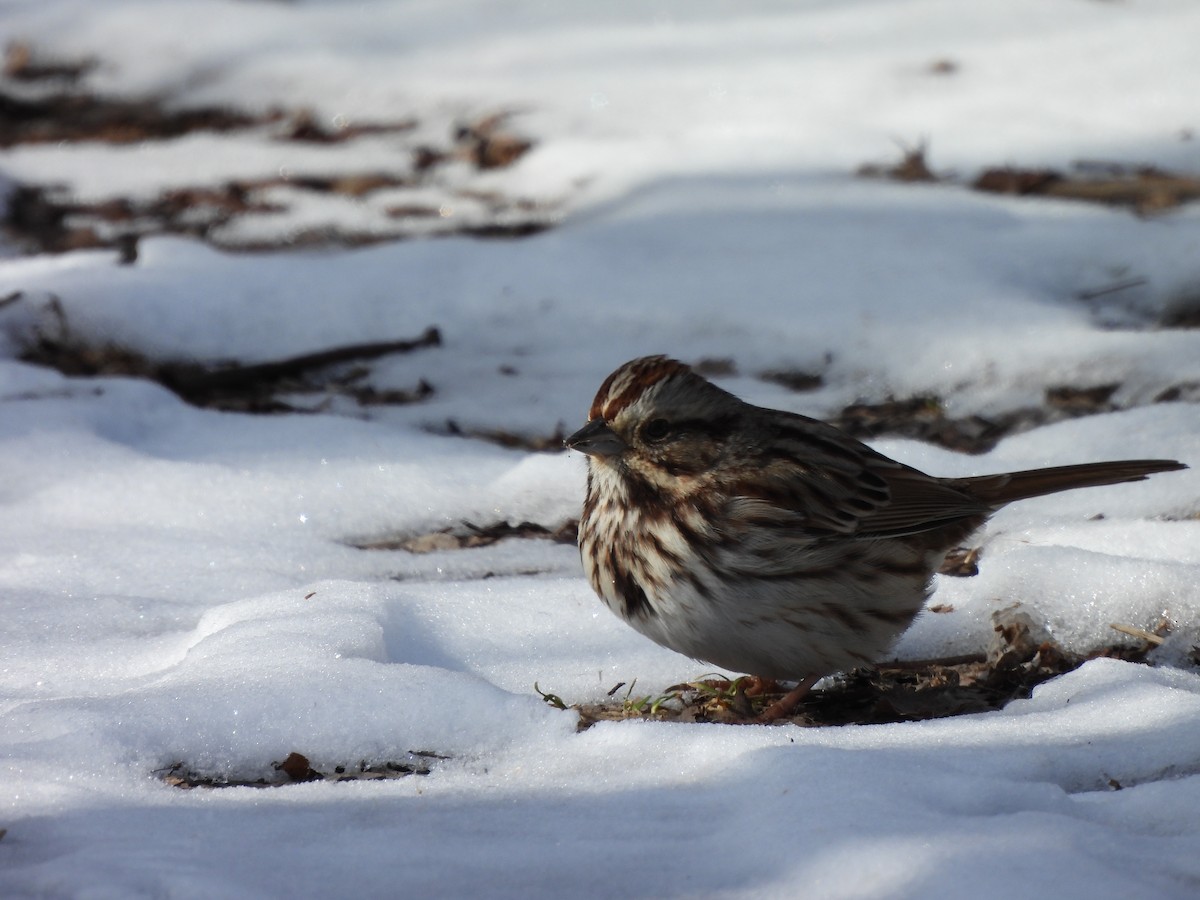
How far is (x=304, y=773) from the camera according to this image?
292 centimetres

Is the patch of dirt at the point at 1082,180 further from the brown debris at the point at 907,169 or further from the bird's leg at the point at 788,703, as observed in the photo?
the bird's leg at the point at 788,703

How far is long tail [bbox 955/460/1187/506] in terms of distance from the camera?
388 centimetres

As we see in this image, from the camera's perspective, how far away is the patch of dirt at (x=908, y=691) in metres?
3.46

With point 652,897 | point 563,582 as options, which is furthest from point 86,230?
point 652,897

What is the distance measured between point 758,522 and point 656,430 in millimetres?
415

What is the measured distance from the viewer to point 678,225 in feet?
22.8

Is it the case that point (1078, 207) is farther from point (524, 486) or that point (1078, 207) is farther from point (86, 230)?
point (86, 230)

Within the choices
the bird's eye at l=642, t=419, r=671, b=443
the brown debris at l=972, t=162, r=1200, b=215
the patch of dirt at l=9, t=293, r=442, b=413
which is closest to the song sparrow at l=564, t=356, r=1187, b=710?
the bird's eye at l=642, t=419, r=671, b=443

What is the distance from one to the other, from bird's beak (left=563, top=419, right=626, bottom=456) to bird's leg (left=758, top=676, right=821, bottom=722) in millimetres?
797

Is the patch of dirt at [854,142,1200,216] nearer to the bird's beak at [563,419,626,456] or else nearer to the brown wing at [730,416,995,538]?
the brown wing at [730,416,995,538]

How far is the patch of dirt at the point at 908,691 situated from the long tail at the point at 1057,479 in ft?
Result: 1.30

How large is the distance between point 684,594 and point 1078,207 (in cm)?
415

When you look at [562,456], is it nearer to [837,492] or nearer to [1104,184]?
[837,492]

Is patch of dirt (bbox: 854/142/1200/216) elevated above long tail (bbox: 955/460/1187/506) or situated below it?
above
